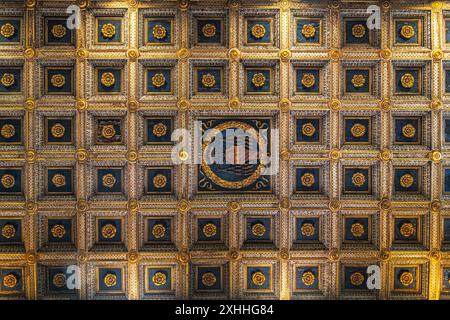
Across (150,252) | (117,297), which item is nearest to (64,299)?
(117,297)

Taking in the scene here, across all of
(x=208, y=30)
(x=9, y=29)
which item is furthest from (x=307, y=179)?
(x=9, y=29)

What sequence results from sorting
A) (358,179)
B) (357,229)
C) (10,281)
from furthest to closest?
(357,229)
(358,179)
(10,281)

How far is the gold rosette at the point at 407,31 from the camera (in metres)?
11.5

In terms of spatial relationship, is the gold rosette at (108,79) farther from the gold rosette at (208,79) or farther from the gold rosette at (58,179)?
the gold rosette at (58,179)

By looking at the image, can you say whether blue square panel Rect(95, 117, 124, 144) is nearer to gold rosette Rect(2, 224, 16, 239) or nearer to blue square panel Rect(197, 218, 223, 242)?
blue square panel Rect(197, 218, 223, 242)

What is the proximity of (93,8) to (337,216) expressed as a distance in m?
9.32

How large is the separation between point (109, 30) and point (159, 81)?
201 cm

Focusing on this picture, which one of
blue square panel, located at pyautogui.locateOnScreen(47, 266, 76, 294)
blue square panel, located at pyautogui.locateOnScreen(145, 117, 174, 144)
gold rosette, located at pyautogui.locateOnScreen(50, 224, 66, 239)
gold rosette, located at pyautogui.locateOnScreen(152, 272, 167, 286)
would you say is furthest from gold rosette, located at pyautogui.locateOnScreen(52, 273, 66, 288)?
blue square panel, located at pyautogui.locateOnScreen(145, 117, 174, 144)

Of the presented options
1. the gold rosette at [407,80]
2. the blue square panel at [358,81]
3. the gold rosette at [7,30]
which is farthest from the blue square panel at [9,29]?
the gold rosette at [407,80]

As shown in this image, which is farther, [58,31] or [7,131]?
[7,131]

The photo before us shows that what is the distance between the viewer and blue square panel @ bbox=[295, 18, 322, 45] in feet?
37.8

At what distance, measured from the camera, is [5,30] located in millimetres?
11367

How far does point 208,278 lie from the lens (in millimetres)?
12000

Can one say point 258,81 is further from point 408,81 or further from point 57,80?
point 57,80
